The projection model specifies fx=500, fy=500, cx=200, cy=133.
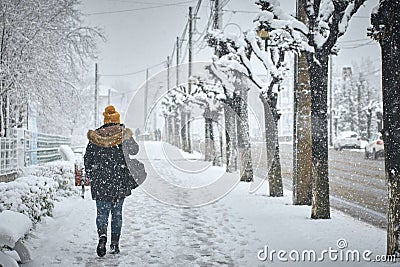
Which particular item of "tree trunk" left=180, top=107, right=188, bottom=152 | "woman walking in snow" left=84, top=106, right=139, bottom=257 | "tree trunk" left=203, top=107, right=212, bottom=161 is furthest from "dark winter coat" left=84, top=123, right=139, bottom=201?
"tree trunk" left=180, top=107, right=188, bottom=152

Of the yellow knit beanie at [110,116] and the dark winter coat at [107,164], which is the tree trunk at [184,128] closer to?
the yellow knit beanie at [110,116]

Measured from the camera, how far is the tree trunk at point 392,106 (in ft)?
19.7

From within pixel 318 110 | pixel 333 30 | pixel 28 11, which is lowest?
pixel 318 110

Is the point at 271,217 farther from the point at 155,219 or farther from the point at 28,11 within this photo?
the point at 28,11

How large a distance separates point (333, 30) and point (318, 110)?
1.45 m

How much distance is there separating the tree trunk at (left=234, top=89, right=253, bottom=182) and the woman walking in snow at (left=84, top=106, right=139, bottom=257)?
9.71 m

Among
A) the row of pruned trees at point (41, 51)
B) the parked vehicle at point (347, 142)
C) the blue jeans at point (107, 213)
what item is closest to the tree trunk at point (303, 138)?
the blue jeans at point (107, 213)

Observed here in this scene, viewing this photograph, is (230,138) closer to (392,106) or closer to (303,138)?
(303,138)

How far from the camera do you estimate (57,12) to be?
1920 centimetres

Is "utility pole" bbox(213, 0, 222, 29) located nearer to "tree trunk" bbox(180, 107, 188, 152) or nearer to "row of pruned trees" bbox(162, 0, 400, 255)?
"row of pruned trees" bbox(162, 0, 400, 255)

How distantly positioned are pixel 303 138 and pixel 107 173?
5.28 m

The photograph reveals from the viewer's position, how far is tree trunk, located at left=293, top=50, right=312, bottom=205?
10773 millimetres

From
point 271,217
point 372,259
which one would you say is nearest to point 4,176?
point 271,217

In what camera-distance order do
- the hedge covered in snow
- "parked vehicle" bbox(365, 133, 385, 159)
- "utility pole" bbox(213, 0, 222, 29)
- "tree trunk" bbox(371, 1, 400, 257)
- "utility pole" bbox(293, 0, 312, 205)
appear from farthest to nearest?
"parked vehicle" bbox(365, 133, 385, 159), "utility pole" bbox(213, 0, 222, 29), "utility pole" bbox(293, 0, 312, 205), the hedge covered in snow, "tree trunk" bbox(371, 1, 400, 257)
